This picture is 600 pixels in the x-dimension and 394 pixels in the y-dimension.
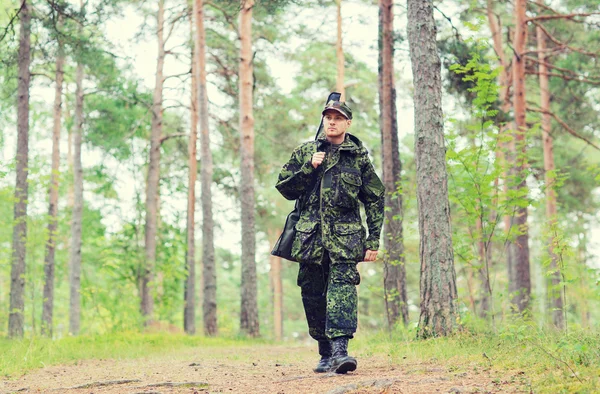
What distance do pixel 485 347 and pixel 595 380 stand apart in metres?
2.32

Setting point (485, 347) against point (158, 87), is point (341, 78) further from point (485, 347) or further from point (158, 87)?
point (485, 347)

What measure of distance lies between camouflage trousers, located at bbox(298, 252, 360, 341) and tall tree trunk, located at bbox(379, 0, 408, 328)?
5.77m

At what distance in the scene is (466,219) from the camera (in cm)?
905

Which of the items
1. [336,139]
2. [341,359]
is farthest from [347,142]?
[341,359]

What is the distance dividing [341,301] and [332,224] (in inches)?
25.1

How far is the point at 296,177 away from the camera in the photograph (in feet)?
18.5

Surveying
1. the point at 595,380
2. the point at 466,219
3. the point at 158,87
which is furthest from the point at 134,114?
the point at 595,380

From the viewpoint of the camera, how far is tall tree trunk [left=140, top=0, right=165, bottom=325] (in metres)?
19.3

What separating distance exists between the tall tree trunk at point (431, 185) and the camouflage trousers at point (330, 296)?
1.86 m

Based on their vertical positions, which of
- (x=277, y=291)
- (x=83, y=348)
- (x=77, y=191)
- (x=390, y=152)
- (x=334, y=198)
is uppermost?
(x=77, y=191)

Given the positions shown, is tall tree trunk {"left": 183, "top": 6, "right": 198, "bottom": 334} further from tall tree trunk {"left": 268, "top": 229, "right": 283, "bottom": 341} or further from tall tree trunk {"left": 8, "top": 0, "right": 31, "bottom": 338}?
tall tree trunk {"left": 268, "top": 229, "right": 283, "bottom": 341}

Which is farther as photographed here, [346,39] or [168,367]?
[346,39]

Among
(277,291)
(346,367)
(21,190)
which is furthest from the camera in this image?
(277,291)

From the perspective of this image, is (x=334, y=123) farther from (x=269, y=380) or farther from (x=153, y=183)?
(x=153, y=183)
